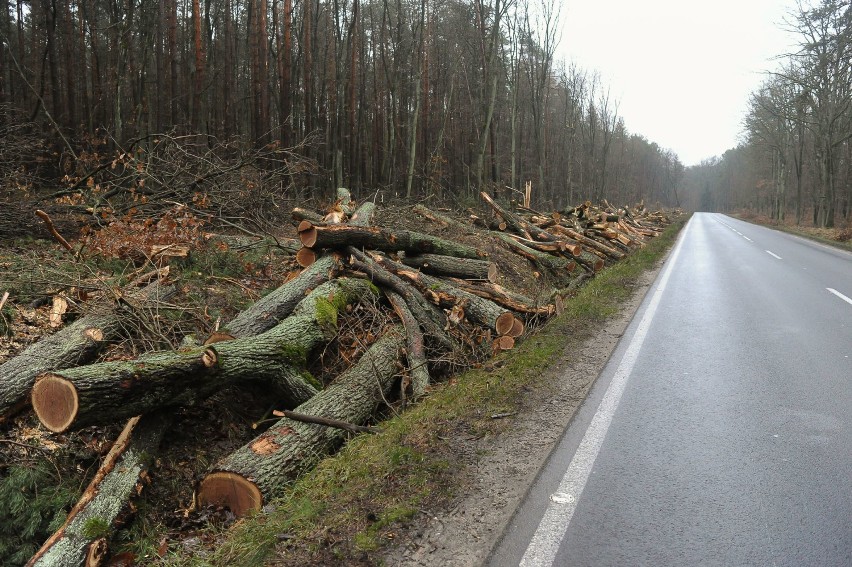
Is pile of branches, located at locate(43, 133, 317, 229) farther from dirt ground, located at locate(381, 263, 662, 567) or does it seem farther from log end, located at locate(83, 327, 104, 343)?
dirt ground, located at locate(381, 263, 662, 567)

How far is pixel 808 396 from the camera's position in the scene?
5.38 metres

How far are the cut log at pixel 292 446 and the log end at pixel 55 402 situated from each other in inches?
39.8

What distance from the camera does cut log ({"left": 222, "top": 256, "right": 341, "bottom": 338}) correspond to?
6461 millimetres

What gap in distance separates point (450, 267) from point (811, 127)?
4012 centimetres

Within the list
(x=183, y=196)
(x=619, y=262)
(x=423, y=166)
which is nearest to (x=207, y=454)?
(x=183, y=196)

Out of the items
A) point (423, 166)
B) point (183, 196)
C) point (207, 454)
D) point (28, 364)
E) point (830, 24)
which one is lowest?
point (207, 454)

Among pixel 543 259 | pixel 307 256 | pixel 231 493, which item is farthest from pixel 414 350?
pixel 543 259

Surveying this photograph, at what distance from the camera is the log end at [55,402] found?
3.88 m

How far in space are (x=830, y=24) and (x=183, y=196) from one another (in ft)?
113

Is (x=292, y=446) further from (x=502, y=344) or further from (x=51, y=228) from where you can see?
(x=51, y=228)

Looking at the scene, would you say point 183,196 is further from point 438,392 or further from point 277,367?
point 438,392

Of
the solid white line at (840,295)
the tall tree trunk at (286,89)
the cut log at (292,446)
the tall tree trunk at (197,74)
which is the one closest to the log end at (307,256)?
the cut log at (292,446)

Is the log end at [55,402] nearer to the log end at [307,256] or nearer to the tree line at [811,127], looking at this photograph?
the log end at [307,256]

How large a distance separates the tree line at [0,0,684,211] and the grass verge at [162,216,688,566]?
1026cm
